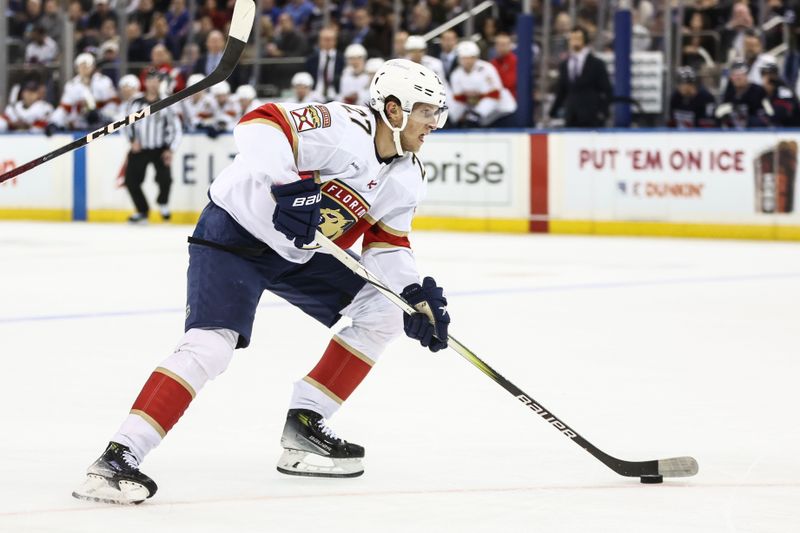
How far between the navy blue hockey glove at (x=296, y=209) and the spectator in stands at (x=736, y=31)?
10.4 meters

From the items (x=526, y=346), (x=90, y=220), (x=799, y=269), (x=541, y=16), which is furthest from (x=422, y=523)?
(x=90, y=220)

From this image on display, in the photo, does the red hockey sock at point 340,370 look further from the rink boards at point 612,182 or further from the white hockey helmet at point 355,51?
the white hockey helmet at point 355,51

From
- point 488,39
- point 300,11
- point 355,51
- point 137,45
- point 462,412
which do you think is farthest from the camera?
point 137,45

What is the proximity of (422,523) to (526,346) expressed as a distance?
10.0 ft

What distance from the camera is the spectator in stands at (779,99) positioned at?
12.5 metres

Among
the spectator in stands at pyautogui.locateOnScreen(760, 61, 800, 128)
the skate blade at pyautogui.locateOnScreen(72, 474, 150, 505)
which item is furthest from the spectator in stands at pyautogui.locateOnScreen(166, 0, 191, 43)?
the skate blade at pyautogui.locateOnScreen(72, 474, 150, 505)

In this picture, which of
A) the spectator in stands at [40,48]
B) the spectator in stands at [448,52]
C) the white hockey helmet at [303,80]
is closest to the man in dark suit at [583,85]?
the spectator in stands at [448,52]

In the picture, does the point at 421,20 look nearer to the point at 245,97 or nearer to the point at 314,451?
the point at 245,97

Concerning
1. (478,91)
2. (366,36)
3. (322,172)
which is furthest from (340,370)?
(366,36)

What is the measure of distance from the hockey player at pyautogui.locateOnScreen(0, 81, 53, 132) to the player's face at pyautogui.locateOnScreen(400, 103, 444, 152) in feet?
45.6

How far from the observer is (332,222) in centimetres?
382

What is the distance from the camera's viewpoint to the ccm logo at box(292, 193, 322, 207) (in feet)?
11.4

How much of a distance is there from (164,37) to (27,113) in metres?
1.80

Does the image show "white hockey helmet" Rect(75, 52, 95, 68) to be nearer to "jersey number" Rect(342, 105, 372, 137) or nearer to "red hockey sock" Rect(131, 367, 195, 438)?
"jersey number" Rect(342, 105, 372, 137)
